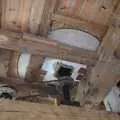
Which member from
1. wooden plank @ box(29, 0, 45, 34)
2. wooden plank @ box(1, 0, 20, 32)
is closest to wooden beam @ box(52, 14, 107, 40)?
wooden plank @ box(29, 0, 45, 34)

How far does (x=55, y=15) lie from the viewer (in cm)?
168

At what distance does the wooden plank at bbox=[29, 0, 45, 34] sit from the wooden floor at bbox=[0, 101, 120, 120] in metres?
0.75

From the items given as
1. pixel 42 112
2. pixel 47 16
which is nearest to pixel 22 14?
pixel 47 16

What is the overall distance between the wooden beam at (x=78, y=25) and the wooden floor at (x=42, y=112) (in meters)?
0.78

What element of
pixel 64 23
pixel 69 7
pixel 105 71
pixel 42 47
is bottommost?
pixel 105 71

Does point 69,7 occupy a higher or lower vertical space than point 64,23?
higher

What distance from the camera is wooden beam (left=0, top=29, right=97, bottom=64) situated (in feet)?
5.34

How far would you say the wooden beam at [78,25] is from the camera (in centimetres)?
171

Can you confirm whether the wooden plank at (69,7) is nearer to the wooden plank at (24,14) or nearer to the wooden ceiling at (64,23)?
the wooden ceiling at (64,23)

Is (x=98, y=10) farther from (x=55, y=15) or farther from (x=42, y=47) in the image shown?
(x=42, y=47)

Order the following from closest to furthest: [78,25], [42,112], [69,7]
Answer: [42,112] → [69,7] → [78,25]

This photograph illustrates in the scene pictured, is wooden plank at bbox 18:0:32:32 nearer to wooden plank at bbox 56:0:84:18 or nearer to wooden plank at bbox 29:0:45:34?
wooden plank at bbox 29:0:45:34

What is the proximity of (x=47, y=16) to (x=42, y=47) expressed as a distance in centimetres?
20

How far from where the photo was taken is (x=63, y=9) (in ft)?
5.41
